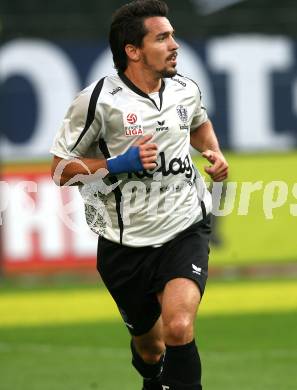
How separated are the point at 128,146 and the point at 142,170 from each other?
0.83 feet

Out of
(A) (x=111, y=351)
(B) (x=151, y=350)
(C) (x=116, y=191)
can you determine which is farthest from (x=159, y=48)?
(A) (x=111, y=351)

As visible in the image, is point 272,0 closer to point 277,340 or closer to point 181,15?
point 181,15

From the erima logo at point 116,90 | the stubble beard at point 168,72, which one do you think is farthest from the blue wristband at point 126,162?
the stubble beard at point 168,72

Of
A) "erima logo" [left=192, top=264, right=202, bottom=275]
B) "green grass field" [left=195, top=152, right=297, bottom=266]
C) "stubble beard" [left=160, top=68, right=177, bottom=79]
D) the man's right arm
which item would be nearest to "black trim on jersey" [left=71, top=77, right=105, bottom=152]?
the man's right arm

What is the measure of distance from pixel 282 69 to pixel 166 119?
8180 millimetres

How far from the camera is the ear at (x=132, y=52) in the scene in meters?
7.01

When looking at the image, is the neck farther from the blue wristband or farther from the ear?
the blue wristband

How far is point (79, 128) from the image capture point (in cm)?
688

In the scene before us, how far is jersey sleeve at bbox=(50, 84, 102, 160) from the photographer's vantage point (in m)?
6.85

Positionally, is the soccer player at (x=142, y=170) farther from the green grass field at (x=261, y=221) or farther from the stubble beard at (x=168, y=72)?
the green grass field at (x=261, y=221)

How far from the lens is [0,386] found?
861cm

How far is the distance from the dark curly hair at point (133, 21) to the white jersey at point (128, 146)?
0.70 ft

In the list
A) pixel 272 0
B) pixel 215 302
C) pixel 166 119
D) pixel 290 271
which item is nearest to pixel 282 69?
pixel 272 0

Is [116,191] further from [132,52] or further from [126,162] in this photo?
[132,52]
